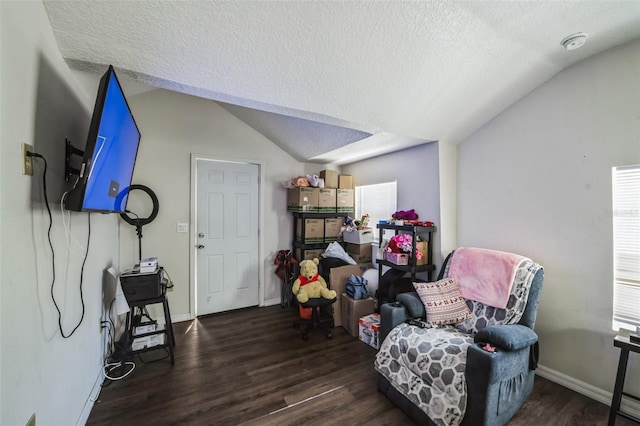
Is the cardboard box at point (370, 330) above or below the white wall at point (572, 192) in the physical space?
below

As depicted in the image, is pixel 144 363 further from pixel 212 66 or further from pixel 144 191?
pixel 212 66

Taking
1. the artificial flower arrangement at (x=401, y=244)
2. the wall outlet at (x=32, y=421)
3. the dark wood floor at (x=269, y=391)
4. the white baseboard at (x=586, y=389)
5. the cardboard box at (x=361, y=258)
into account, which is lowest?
the dark wood floor at (x=269, y=391)

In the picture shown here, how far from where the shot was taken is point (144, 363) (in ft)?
7.77

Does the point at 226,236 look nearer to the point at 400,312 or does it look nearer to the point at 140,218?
the point at 140,218

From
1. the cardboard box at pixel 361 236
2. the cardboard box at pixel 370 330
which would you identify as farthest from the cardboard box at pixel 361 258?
the cardboard box at pixel 370 330

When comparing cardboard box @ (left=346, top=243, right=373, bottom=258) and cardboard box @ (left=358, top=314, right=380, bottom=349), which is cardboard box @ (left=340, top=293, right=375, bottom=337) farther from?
cardboard box @ (left=346, top=243, right=373, bottom=258)

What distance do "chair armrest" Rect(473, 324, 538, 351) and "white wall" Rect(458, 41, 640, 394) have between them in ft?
2.12

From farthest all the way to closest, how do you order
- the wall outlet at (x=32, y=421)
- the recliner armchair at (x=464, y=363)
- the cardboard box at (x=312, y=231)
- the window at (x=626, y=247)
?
the cardboard box at (x=312, y=231)
the window at (x=626, y=247)
the recliner armchair at (x=464, y=363)
the wall outlet at (x=32, y=421)

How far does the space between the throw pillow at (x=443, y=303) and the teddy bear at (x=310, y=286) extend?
3.53 feet

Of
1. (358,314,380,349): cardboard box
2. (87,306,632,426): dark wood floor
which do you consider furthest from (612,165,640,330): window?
(358,314,380,349): cardboard box

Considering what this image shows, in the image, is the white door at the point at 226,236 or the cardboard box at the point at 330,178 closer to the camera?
the white door at the point at 226,236

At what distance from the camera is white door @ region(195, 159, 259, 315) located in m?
3.36

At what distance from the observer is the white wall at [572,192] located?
1831mm

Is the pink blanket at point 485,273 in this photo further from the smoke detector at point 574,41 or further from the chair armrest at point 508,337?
the smoke detector at point 574,41
